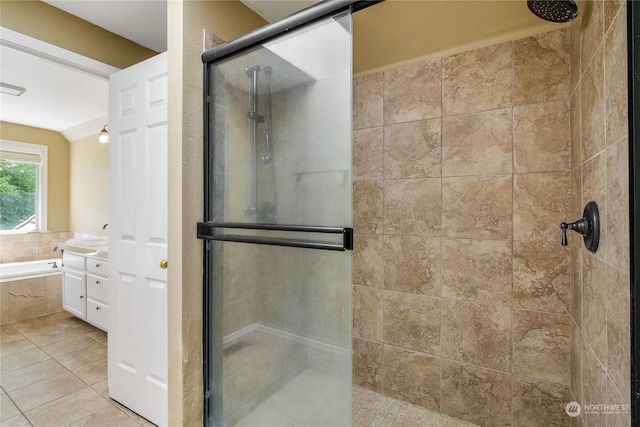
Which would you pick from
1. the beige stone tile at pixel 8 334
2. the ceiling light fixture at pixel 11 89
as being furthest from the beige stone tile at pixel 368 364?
the ceiling light fixture at pixel 11 89

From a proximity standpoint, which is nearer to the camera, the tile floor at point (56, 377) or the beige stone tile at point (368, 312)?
the tile floor at point (56, 377)

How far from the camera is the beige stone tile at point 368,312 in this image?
6.82ft

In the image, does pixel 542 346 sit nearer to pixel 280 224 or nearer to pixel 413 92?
pixel 280 224

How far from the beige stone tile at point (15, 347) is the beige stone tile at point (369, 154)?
349 centimetres

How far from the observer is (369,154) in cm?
213

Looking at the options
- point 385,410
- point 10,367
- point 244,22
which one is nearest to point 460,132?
point 244,22

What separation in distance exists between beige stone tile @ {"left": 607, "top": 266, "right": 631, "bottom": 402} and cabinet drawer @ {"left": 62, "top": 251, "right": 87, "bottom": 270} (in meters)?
4.19

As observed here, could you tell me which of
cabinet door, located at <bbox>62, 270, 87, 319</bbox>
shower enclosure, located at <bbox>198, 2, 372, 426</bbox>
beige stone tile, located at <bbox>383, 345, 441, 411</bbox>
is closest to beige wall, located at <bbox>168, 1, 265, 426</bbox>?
shower enclosure, located at <bbox>198, 2, 372, 426</bbox>

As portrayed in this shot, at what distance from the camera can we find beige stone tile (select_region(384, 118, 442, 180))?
1884 mm

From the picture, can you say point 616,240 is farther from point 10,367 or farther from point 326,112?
point 10,367

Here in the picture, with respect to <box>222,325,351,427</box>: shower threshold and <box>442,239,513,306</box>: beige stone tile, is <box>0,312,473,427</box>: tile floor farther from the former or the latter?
→ <box>442,239,513,306</box>: beige stone tile

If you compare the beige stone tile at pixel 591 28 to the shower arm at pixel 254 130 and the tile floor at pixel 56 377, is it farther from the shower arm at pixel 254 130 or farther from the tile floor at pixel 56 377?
the tile floor at pixel 56 377

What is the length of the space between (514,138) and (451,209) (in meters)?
0.52

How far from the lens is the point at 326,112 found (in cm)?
113
